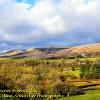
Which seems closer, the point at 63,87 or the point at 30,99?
the point at 30,99

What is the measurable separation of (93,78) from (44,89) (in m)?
71.8

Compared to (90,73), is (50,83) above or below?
below

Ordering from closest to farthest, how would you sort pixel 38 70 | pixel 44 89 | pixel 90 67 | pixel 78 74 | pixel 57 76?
1. pixel 44 89
2. pixel 57 76
3. pixel 38 70
4. pixel 78 74
5. pixel 90 67

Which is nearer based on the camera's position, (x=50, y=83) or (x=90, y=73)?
(x=50, y=83)

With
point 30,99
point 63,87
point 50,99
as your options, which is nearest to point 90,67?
point 63,87

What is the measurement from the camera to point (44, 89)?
8244 cm

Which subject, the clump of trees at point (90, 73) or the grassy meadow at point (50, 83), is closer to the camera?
the grassy meadow at point (50, 83)

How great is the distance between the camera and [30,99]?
43.7 meters

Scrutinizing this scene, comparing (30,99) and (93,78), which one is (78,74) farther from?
(30,99)

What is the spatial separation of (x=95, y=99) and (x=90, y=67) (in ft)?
245

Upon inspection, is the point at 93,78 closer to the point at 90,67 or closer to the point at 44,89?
the point at 90,67

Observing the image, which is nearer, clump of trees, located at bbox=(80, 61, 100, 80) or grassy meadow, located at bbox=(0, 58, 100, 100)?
grassy meadow, located at bbox=(0, 58, 100, 100)

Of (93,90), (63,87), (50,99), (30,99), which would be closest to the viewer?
(30,99)

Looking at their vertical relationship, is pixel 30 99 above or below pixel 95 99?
above
